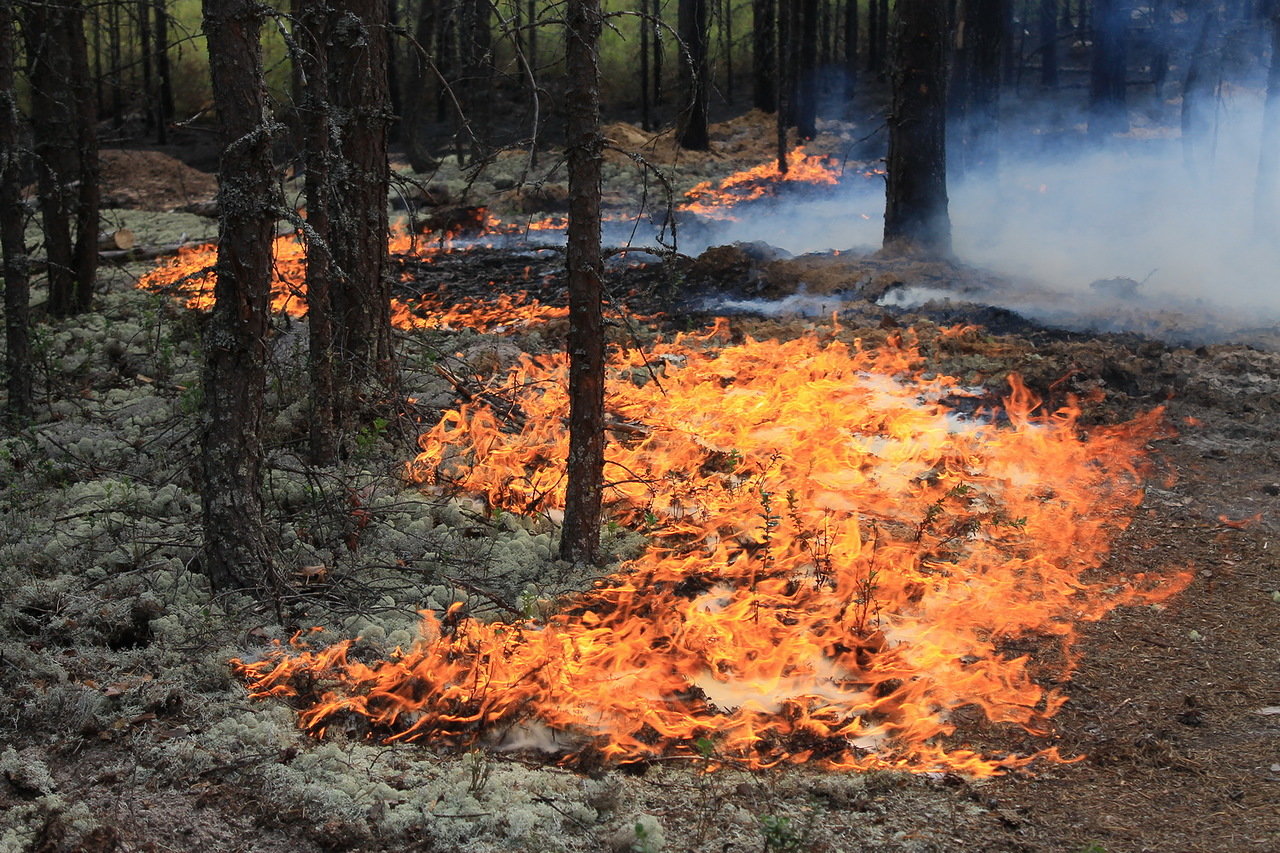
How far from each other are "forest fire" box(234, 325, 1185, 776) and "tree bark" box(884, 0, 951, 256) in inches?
221

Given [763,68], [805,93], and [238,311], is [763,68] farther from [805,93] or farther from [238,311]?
[238,311]

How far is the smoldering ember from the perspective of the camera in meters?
4.59

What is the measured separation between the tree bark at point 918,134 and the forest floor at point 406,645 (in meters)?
5.65

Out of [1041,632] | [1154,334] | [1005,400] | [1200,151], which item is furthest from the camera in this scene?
[1200,151]

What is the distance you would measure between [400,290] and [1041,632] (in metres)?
10.1

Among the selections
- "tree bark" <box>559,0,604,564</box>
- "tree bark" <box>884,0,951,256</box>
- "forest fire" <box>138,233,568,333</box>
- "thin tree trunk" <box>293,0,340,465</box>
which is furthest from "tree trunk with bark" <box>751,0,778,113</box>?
"tree bark" <box>559,0,604,564</box>

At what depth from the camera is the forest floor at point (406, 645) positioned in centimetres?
Answer: 431

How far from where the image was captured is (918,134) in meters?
14.8

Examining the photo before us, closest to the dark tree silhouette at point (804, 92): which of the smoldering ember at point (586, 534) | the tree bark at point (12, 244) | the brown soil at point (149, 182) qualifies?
the brown soil at point (149, 182)

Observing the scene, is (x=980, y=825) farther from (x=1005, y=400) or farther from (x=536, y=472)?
(x=1005, y=400)

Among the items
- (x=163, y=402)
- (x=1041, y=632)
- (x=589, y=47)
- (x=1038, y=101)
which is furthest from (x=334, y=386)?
(x=1038, y=101)

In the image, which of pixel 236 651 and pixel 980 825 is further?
pixel 236 651

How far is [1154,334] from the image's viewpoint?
437 inches

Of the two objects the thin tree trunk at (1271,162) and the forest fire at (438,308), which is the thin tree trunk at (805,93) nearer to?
the thin tree trunk at (1271,162)
